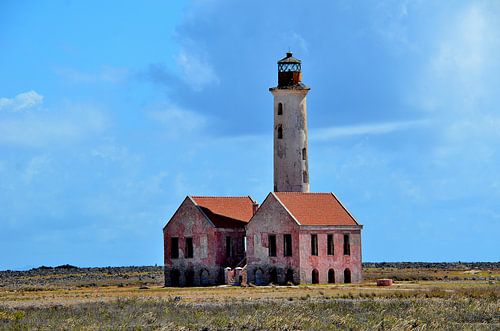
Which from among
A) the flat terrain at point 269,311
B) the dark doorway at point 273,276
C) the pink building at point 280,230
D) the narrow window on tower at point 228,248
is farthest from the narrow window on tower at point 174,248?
the flat terrain at point 269,311

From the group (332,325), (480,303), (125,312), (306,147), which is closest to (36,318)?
(125,312)

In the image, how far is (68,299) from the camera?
2080 inches

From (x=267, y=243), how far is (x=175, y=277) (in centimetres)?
761

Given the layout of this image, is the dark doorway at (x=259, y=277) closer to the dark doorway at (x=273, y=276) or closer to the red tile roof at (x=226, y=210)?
the dark doorway at (x=273, y=276)

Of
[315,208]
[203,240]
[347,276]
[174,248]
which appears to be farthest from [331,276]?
[174,248]

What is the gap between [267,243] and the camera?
216 feet

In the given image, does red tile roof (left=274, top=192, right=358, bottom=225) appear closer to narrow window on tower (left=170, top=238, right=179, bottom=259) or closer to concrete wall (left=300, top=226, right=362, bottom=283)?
concrete wall (left=300, top=226, right=362, bottom=283)

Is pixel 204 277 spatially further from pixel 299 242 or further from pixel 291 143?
pixel 291 143

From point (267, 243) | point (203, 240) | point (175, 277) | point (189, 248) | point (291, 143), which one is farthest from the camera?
point (291, 143)

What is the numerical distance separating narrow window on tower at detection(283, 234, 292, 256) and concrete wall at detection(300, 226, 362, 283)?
0.79 meters

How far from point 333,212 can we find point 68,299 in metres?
20.4

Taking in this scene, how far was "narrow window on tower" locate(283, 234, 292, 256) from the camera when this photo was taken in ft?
214

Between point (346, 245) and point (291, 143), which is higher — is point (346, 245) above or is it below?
below

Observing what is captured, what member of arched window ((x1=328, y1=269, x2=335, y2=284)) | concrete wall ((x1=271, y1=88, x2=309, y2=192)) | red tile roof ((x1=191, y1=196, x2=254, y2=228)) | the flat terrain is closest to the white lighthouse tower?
concrete wall ((x1=271, y1=88, x2=309, y2=192))
